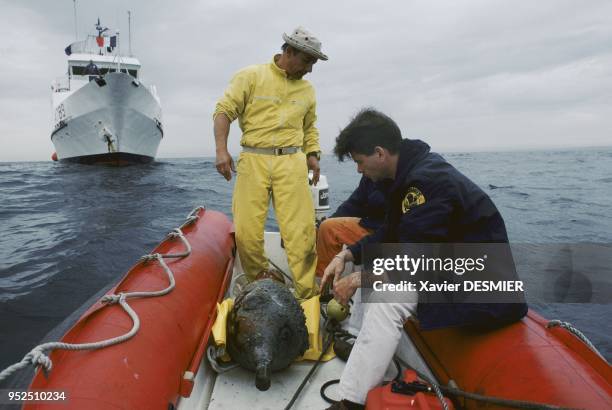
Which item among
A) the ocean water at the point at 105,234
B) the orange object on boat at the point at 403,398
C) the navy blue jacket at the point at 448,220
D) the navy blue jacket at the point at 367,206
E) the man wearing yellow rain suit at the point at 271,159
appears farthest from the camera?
the ocean water at the point at 105,234

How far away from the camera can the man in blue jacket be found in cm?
173

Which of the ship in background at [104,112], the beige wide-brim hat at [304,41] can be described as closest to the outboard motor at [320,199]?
the beige wide-brim hat at [304,41]

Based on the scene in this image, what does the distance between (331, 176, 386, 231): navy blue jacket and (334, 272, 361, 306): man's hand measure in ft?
4.28

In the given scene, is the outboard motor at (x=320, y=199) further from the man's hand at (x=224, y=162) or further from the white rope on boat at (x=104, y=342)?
the white rope on boat at (x=104, y=342)

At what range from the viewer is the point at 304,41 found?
291cm

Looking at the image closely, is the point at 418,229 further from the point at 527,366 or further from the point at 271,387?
the point at 271,387

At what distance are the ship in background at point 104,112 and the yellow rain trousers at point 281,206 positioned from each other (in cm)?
1812

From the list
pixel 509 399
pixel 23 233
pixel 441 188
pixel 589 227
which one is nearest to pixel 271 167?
pixel 441 188

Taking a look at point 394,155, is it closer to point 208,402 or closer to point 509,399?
point 509,399

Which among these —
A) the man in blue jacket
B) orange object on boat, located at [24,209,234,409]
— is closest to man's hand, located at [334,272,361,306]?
the man in blue jacket

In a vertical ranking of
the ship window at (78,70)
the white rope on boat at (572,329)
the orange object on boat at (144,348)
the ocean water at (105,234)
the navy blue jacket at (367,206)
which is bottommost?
the ocean water at (105,234)

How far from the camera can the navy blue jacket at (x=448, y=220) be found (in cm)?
172

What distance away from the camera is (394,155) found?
2.02 m

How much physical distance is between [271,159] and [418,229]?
5.47 feet
